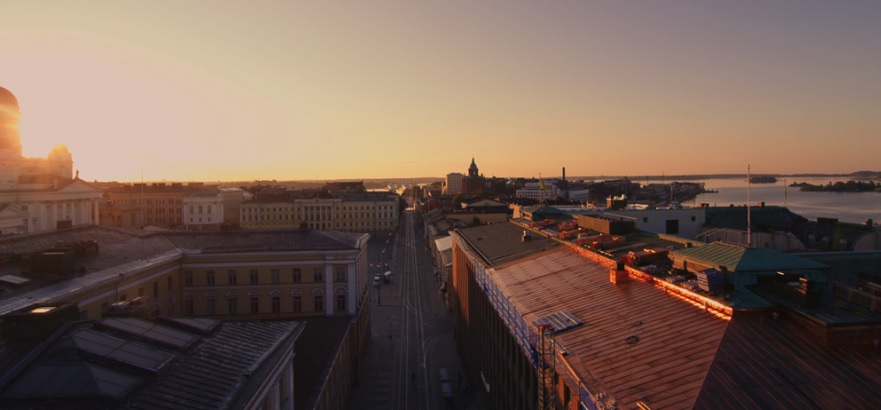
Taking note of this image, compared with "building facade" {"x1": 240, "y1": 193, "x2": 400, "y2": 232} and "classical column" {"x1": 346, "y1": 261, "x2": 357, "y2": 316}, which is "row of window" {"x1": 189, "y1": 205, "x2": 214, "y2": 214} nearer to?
"building facade" {"x1": 240, "y1": 193, "x2": 400, "y2": 232}

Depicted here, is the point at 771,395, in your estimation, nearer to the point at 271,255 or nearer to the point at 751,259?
the point at 751,259

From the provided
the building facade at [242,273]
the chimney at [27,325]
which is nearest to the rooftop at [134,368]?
the chimney at [27,325]

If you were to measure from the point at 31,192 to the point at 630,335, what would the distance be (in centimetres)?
7009

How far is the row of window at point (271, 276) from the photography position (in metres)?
35.5

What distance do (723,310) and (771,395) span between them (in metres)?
3.75

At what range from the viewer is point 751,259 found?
53.3 ft

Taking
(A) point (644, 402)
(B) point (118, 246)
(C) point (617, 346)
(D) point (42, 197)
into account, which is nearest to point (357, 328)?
(B) point (118, 246)

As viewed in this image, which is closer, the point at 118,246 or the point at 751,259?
the point at 751,259

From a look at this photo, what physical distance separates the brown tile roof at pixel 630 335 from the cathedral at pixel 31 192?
46322mm

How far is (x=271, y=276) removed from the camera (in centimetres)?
3622

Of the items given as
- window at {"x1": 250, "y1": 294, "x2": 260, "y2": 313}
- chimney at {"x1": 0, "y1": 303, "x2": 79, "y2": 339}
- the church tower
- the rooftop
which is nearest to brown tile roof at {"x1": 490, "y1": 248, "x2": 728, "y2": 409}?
the rooftop

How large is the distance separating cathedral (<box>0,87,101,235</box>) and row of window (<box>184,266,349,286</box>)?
71.6 ft

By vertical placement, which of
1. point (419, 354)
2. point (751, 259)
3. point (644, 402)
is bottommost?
point (419, 354)

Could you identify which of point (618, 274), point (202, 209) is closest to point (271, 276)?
point (618, 274)
